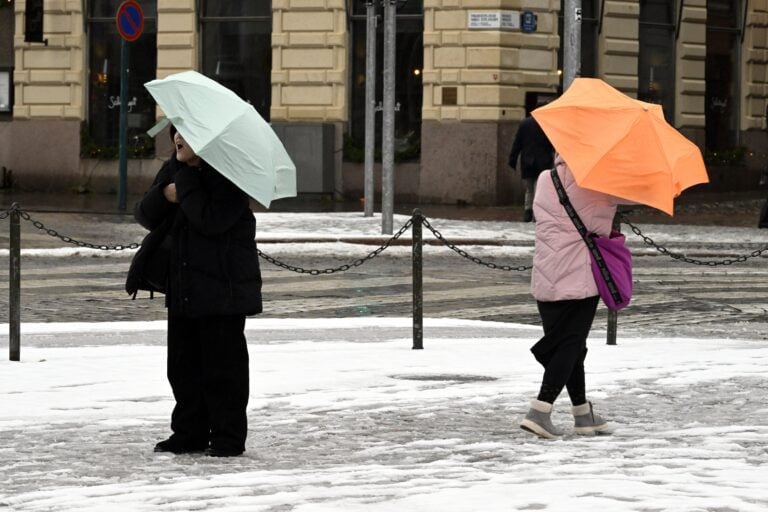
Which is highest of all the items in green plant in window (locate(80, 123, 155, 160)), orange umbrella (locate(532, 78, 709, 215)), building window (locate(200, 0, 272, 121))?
building window (locate(200, 0, 272, 121))

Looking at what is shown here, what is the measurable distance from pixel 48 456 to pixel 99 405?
1402mm

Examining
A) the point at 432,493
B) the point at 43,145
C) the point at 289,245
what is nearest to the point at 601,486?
the point at 432,493

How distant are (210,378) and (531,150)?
16642mm

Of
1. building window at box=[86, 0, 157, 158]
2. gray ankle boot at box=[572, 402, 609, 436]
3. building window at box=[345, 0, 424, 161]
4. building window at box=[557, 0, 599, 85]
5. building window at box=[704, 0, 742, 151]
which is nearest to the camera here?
gray ankle boot at box=[572, 402, 609, 436]

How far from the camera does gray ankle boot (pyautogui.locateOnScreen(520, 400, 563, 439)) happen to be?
319 inches

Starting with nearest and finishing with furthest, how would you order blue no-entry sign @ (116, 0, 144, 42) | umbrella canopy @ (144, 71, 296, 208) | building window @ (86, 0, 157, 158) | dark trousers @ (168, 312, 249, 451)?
umbrella canopy @ (144, 71, 296, 208) < dark trousers @ (168, 312, 249, 451) < blue no-entry sign @ (116, 0, 144, 42) < building window @ (86, 0, 157, 158)

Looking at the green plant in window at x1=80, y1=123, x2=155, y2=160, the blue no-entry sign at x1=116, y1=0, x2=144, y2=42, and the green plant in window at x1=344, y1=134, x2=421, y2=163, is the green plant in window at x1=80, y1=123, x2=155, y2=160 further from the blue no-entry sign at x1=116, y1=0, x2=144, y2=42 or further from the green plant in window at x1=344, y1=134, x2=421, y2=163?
the blue no-entry sign at x1=116, y1=0, x2=144, y2=42

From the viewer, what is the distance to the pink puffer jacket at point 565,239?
8070 mm

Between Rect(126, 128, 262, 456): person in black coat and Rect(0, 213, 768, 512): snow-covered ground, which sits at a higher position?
Rect(126, 128, 262, 456): person in black coat

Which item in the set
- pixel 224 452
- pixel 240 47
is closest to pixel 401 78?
pixel 240 47

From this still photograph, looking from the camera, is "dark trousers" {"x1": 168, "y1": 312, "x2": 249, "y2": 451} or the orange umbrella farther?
the orange umbrella

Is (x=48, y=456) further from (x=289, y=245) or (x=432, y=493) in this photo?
(x=289, y=245)

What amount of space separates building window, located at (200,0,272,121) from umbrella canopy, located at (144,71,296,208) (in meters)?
22.6

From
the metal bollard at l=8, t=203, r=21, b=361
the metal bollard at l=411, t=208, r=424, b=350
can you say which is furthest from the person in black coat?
the metal bollard at l=411, t=208, r=424, b=350
